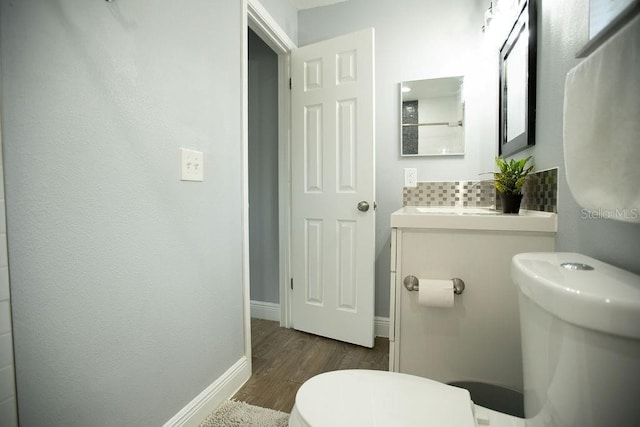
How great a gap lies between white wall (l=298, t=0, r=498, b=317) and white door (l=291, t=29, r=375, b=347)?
0.25m

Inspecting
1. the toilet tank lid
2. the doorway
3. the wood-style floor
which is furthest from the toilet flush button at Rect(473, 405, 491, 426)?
the doorway

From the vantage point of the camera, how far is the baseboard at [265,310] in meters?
2.31

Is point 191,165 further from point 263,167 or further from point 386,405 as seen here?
point 263,167

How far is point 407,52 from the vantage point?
1.97 m

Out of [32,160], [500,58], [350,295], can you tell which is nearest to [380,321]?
[350,295]

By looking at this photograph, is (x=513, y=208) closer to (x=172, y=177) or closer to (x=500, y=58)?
(x=500, y=58)

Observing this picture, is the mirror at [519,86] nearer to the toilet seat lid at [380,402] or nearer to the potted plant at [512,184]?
the potted plant at [512,184]

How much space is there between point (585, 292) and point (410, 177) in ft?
5.15

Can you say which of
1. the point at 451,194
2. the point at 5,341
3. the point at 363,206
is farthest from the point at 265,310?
the point at 5,341

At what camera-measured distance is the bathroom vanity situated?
38.8 inches

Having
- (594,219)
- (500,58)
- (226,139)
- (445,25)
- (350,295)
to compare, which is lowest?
(350,295)

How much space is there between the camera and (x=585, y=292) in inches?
18.1

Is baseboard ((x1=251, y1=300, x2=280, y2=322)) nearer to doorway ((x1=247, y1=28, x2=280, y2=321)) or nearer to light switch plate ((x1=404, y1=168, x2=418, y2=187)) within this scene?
doorway ((x1=247, y1=28, x2=280, y2=321))

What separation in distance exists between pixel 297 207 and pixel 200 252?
93 cm
